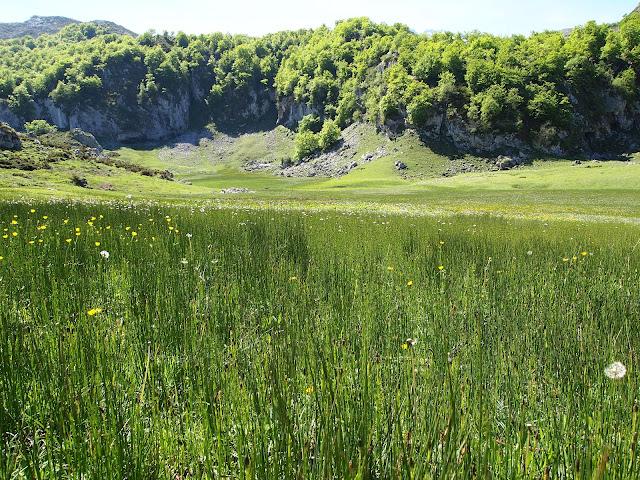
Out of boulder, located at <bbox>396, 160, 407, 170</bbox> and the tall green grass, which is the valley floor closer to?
boulder, located at <bbox>396, 160, 407, 170</bbox>

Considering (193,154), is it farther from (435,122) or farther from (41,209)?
(41,209)

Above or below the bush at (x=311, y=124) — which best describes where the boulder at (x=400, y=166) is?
below

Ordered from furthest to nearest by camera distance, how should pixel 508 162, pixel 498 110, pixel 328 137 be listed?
pixel 328 137
pixel 498 110
pixel 508 162

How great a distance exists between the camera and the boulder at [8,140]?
50.1 meters

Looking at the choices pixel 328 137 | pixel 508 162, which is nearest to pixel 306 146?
pixel 328 137

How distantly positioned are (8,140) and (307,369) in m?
60.6

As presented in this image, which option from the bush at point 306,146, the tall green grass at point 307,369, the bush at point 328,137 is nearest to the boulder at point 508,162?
the bush at point 328,137

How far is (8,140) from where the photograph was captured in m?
51.2

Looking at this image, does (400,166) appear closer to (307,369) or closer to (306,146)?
(306,146)

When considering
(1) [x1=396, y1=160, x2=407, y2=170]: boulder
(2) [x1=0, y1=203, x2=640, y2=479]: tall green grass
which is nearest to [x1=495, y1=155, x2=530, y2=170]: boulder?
(1) [x1=396, y1=160, x2=407, y2=170]: boulder

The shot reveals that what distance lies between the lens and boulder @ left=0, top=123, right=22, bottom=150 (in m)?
50.1

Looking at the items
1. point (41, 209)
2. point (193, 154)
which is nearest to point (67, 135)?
point (193, 154)

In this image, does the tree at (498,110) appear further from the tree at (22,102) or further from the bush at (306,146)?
the tree at (22,102)

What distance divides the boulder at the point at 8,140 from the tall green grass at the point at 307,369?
50.9 metres
